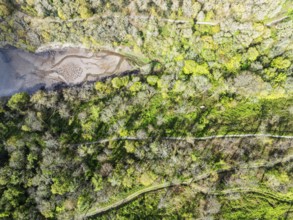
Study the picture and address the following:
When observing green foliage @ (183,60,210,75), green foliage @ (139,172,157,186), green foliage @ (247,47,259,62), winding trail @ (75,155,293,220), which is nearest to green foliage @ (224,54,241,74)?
green foliage @ (247,47,259,62)

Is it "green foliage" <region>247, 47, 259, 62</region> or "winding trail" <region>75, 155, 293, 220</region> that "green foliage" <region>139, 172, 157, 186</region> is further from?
"green foliage" <region>247, 47, 259, 62</region>

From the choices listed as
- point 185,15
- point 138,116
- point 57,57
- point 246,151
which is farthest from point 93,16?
point 246,151

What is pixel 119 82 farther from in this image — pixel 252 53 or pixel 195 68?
pixel 252 53

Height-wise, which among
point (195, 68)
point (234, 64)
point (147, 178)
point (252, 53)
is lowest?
point (147, 178)

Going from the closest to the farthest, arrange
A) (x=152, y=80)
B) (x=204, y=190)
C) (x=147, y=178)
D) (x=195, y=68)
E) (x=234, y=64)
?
(x=204, y=190), (x=147, y=178), (x=234, y=64), (x=195, y=68), (x=152, y=80)

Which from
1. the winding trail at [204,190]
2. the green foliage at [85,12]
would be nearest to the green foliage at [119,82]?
the green foliage at [85,12]

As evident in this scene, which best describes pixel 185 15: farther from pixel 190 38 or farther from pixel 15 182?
pixel 15 182

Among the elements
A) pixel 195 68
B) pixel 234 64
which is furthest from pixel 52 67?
pixel 234 64
